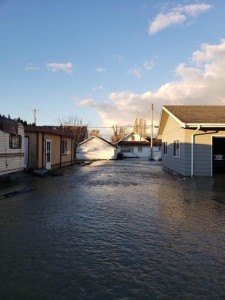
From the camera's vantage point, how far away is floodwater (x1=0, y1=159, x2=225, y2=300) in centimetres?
409

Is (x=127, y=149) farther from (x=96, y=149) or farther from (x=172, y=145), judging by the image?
(x=172, y=145)

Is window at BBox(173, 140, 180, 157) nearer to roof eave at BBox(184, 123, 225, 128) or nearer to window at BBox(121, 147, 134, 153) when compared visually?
roof eave at BBox(184, 123, 225, 128)

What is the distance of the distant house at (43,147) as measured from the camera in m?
20.0

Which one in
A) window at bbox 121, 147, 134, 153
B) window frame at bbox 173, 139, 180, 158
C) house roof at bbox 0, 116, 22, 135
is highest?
house roof at bbox 0, 116, 22, 135

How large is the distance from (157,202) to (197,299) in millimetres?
6550

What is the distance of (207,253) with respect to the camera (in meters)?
5.43

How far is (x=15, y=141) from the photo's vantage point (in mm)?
15664

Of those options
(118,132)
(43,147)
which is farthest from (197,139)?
A: (118,132)

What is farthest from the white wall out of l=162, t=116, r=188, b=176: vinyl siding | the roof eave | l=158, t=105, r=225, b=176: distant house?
the roof eave

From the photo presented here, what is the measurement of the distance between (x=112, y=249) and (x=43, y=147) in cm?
1604

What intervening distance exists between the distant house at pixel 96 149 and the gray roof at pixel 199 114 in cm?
2592

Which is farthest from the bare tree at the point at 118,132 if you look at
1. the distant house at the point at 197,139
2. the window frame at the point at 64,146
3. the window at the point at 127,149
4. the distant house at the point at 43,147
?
the distant house at the point at 197,139

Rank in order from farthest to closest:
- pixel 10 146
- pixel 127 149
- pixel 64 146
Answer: pixel 127 149 < pixel 64 146 < pixel 10 146

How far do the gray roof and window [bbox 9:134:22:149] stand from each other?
8302mm
